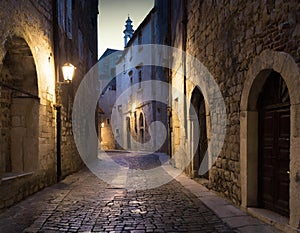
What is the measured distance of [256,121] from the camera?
4527mm

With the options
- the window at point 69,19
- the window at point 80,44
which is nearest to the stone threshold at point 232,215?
the window at point 69,19

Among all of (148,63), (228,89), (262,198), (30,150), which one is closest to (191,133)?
(228,89)

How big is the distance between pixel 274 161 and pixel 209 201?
5.11 ft

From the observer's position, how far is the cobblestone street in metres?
3.81

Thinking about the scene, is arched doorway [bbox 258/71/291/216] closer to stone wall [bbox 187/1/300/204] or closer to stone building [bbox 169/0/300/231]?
stone building [bbox 169/0/300/231]

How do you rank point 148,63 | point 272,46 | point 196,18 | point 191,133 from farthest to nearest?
point 148,63 < point 191,133 < point 196,18 < point 272,46

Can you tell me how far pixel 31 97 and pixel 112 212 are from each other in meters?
2.96

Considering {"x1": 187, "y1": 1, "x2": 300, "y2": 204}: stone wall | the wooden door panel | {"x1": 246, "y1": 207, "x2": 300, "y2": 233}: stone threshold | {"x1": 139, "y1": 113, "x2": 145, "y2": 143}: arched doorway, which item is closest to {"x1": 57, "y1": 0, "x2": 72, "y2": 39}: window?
{"x1": 187, "y1": 1, "x2": 300, "y2": 204}: stone wall

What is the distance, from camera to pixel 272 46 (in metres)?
3.76

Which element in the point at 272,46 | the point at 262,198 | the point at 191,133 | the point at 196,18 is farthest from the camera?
the point at 191,133

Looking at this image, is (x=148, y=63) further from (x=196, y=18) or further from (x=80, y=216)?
(x=80, y=216)

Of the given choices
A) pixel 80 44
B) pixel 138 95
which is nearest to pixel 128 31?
pixel 138 95

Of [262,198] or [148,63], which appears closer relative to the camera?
[262,198]

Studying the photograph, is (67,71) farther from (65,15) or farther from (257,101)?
(257,101)
